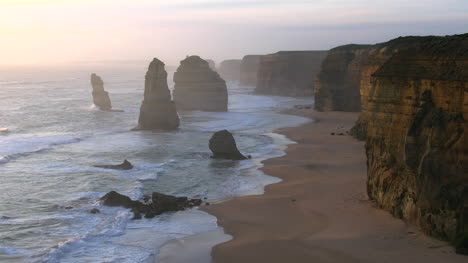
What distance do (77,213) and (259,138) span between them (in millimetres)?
27988

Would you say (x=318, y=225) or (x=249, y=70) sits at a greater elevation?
(x=249, y=70)

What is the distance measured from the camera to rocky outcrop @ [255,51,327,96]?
4448 inches

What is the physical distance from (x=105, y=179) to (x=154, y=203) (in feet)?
24.6

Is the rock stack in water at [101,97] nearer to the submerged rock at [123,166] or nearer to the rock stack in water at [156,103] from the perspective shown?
the rock stack in water at [156,103]

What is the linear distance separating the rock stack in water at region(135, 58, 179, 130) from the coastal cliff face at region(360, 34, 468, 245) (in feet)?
112

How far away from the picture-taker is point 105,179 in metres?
32.8

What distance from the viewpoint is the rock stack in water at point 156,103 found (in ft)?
179

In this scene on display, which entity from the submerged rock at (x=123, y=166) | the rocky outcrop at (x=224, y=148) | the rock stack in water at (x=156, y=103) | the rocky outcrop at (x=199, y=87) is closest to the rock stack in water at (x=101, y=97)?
the rocky outcrop at (x=199, y=87)

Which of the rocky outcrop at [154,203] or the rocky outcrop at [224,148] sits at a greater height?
the rocky outcrop at [224,148]

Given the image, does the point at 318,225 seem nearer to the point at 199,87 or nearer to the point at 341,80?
the point at 341,80

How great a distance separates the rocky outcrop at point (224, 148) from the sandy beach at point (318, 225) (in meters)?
3.55

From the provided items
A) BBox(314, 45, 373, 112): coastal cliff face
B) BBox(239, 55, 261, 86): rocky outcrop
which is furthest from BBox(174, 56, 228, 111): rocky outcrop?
BBox(239, 55, 261, 86): rocky outcrop

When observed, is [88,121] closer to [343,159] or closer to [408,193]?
[343,159]

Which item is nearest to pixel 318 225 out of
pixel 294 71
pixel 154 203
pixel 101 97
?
pixel 154 203
